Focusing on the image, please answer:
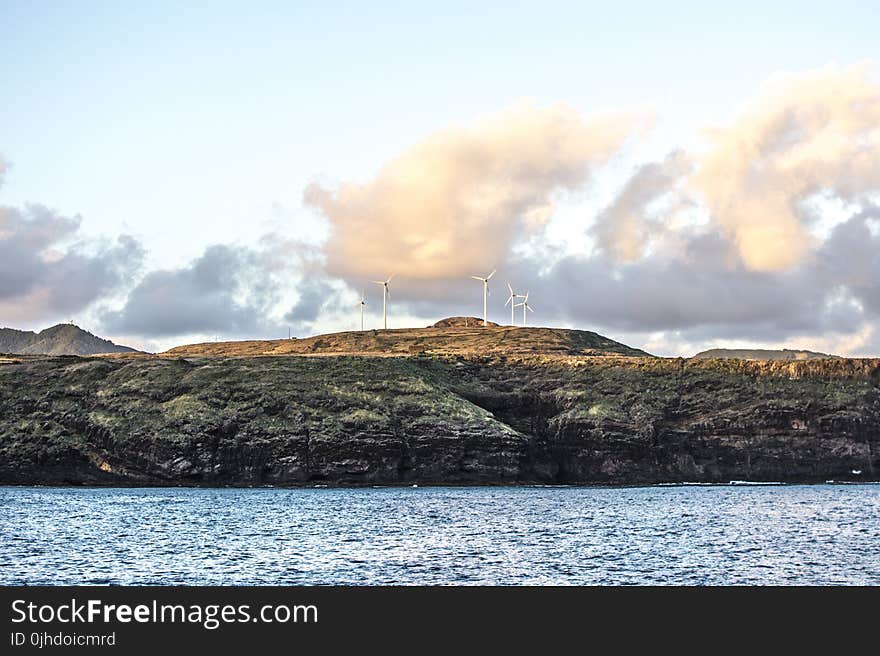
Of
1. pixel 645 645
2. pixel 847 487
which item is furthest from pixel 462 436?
pixel 645 645

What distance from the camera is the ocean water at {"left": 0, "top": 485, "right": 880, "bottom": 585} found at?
6300cm

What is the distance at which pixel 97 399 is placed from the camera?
7288 inches

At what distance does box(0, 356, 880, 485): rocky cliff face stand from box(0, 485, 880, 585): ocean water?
3129cm

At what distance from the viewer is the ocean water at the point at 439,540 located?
6300cm

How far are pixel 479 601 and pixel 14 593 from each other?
853 inches

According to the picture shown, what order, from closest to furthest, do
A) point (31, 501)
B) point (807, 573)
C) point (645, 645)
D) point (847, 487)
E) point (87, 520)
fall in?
point (645, 645) → point (807, 573) → point (87, 520) → point (31, 501) → point (847, 487)

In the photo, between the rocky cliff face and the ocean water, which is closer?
the ocean water

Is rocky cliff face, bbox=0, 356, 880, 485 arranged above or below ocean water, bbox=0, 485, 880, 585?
above

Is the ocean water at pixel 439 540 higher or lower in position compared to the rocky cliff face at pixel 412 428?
Answer: lower

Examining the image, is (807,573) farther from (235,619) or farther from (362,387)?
(362,387)

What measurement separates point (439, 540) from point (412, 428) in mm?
93546

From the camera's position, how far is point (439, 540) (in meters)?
81.6

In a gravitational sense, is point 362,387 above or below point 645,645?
above

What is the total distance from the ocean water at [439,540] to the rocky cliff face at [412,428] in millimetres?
31292
